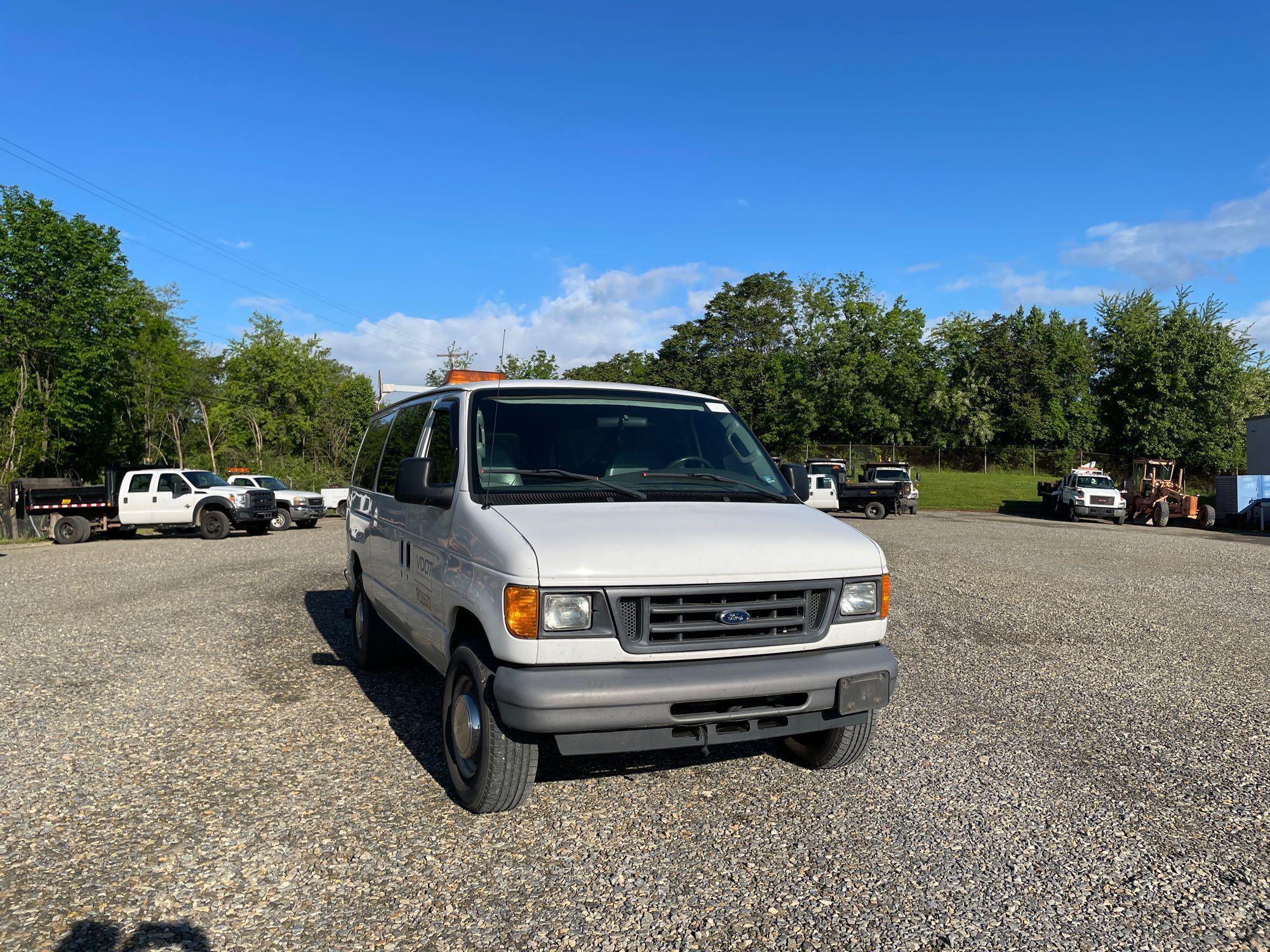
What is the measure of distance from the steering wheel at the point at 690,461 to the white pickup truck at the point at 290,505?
22281mm

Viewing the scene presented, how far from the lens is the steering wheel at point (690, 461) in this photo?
467cm

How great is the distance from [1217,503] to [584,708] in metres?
35.8

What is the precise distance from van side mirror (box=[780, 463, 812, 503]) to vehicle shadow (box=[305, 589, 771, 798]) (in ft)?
4.75

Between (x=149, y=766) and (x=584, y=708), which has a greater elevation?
(x=584, y=708)

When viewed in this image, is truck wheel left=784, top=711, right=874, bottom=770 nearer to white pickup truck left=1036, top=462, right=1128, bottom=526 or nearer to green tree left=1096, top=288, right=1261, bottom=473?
white pickup truck left=1036, top=462, right=1128, bottom=526

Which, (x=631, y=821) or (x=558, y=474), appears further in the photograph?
(x=558, y=474)

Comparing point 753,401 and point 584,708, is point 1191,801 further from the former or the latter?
point 753,401

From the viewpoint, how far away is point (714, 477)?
4602mm

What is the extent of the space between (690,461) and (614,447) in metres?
0.44

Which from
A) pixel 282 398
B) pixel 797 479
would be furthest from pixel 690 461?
pixel 282 398

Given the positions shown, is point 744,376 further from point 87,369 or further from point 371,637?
point 371,637

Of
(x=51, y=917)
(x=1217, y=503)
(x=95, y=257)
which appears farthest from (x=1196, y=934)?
(x=95, y=257)

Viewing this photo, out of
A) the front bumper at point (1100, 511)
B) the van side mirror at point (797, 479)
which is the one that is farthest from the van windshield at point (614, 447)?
the front bumper at point (1100, 511)

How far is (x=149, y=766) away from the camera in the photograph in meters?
4.68
